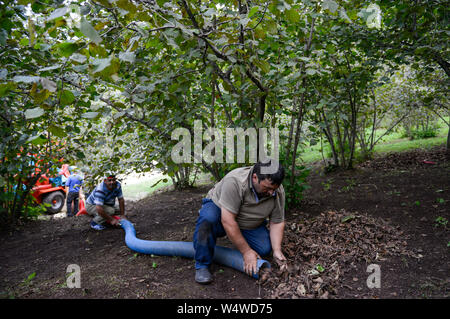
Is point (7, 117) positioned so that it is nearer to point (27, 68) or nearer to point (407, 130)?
point (27, 68)

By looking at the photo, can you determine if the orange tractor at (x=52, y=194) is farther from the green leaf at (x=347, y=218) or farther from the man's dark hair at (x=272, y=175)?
the green leaf at (x=347, y=218)

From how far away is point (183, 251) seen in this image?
2.98m

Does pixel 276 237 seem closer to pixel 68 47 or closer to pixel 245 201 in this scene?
pixel 245 201

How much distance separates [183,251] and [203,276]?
0.56 m

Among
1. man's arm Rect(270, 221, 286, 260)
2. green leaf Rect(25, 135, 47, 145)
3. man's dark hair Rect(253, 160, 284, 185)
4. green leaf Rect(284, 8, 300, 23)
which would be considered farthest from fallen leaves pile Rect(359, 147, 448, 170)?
green leaf Rect(25, 135, 47, 145)

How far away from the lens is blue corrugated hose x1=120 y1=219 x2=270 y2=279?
2.62 metres

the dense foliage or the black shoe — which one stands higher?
the dense foliage

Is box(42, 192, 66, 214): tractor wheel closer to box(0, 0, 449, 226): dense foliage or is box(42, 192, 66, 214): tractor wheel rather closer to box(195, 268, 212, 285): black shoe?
box(0, 0, 449, 226): dense foliage

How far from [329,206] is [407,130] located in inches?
383

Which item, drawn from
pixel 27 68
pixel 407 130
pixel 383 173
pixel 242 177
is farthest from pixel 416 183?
pixel 407 130

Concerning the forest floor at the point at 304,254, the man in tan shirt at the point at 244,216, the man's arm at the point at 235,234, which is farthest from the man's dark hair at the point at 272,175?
the forest floor at the point at 304,254

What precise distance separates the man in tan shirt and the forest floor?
189mm

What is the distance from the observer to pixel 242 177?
2.62 metres

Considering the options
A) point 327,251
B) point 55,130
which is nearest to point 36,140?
point 55,130
